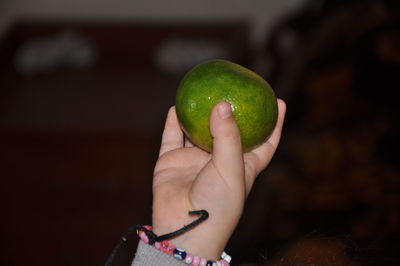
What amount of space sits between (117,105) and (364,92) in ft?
3.72

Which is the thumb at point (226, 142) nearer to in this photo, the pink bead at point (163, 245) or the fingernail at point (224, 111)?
the fingernail at point (224, 111)

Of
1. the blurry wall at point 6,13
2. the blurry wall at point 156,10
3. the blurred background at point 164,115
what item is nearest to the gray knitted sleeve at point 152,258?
the blurred background at point 164,115

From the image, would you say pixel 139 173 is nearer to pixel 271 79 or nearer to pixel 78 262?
pixel 78 262

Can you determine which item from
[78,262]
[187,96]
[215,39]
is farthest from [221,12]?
[187,96]

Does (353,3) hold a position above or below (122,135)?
above

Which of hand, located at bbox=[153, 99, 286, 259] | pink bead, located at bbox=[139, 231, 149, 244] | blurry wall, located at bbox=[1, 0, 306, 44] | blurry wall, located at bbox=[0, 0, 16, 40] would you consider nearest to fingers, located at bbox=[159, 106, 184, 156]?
hand, located at bbox=[153, 99, 286, 259]

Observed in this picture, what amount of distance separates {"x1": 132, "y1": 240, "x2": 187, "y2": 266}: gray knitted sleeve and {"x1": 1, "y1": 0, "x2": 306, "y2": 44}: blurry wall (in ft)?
7.87

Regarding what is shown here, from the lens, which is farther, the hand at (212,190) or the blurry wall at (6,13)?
the blurry wall at (6,13)

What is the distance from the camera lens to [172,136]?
88cm

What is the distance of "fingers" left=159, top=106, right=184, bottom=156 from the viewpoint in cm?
87

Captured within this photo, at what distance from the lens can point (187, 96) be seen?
75cm

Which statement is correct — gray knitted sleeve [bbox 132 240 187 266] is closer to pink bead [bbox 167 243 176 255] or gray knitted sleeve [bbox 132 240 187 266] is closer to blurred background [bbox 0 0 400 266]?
pink bead [bbox 167 243 176 255]

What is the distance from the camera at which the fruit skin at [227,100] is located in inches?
28.6

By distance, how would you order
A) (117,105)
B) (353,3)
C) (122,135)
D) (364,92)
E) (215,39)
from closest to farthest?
1. (364,92)
2. (353,3)
3. (122,135)
4. (117,105)
5. (215,39)
